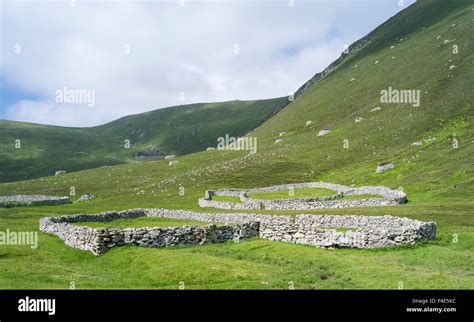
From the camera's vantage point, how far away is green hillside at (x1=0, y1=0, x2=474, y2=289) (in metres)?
23.9

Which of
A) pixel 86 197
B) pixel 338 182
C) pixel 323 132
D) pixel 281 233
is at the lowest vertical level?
pixel 281 233

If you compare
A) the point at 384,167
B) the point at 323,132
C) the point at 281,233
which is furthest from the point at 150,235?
the point at 323,132

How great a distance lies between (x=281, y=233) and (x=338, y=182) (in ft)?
196

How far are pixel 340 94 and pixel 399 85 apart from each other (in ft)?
113

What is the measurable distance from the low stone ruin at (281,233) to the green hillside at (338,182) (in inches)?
38.1

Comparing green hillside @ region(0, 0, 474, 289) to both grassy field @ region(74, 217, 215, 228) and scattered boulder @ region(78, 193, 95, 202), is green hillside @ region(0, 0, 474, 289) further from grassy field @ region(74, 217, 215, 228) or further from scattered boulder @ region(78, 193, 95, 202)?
grassy field @ region(74, 217, 215, 228)

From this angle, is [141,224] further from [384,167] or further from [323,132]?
[323,132]

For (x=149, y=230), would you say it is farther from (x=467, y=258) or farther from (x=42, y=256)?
(x=467, y=258)

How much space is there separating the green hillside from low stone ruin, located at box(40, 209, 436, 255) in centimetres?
97

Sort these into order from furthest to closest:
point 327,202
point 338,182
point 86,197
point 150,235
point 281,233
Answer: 1. point 86,197
2. point 338,182
3. point 327,202
4. point 281,233
5. point 150,235

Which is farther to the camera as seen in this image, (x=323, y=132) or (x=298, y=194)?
(x=323, y=132)

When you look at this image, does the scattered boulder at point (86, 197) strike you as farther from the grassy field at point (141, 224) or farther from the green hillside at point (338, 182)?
the grassy field at point (141, 224)

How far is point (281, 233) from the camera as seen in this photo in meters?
36.1
